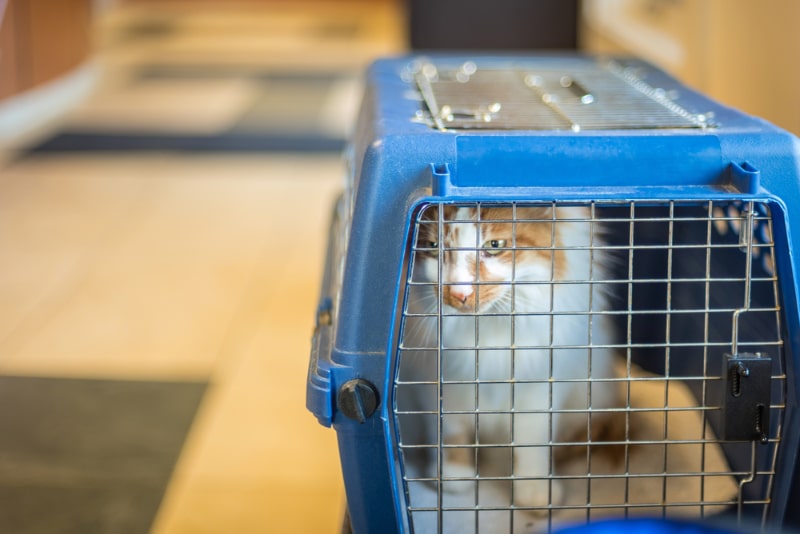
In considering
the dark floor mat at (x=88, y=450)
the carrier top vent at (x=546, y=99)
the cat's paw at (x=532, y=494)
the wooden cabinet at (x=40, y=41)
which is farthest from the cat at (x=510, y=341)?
the wooden cabinet at (x=40, y=41)

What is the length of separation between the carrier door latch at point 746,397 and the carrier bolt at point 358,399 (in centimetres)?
38

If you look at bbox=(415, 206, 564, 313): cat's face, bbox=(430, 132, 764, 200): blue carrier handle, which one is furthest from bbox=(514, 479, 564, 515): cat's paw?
bbox=(430, 132, 764, 200): blue carrier handle

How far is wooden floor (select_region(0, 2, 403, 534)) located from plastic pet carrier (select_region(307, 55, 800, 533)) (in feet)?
1.15

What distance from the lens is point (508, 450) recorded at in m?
1.29

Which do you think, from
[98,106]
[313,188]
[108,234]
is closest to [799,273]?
[108,234]

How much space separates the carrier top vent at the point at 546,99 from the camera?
43.4 inches

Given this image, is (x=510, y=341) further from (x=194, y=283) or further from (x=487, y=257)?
(x=194, y=283)

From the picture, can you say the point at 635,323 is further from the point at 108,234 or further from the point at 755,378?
the point at 108,234

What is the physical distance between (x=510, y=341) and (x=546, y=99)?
0.36 metres

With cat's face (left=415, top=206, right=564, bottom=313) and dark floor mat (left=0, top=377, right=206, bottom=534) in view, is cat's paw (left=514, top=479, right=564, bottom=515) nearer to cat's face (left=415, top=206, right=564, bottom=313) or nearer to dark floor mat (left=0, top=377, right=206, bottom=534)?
cat's face (left=415, top=206, right=564, bottom=313)

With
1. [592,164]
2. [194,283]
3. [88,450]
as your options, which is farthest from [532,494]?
[194,283]

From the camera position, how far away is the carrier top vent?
3.62 feet

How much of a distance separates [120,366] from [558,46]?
5.22 feet

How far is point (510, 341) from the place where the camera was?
111 cm
